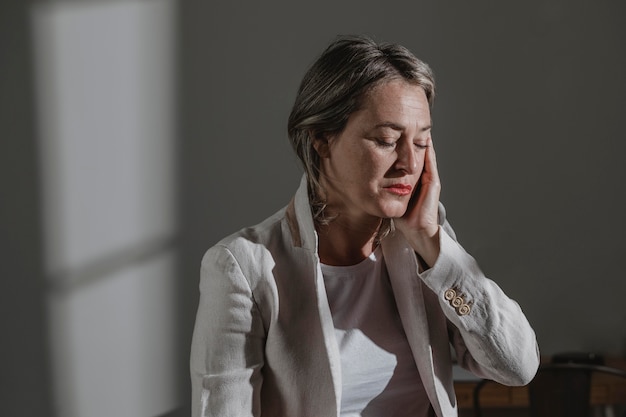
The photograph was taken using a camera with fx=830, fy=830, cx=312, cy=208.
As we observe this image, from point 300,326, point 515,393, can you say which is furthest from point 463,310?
point 515,393

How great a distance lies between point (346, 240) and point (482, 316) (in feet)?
1.02

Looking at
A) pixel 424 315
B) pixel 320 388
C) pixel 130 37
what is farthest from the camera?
pixel 130 37

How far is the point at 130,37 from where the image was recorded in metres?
3.28

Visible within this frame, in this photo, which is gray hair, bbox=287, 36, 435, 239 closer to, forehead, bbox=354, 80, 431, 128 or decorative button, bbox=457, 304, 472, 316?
forehead, bbox=354, 80, 431, 128

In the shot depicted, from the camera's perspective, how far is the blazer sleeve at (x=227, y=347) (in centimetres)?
142

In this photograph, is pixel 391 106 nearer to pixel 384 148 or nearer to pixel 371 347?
pixel 384 148

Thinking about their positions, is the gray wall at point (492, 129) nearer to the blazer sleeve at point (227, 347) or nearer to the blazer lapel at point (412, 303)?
the blazer lapel at point (412, 303)

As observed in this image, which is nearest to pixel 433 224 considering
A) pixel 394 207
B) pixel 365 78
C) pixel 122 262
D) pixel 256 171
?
pixel 394 207

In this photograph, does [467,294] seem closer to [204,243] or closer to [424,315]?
[424,315]

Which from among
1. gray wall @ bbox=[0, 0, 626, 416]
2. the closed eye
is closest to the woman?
the closed eye

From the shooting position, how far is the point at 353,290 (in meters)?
1.61

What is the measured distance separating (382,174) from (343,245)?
209mm

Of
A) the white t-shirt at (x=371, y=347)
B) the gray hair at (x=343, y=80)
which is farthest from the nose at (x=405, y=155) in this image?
the white t-shirt at (x=371, y=347)

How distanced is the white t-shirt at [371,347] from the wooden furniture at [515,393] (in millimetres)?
1366
